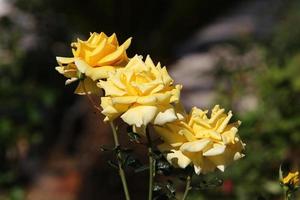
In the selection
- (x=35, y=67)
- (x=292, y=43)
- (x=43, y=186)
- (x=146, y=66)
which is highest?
(x=35, y=67)

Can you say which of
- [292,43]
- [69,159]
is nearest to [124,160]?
[292,43]

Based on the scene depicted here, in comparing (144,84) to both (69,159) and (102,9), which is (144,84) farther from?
(69,159)

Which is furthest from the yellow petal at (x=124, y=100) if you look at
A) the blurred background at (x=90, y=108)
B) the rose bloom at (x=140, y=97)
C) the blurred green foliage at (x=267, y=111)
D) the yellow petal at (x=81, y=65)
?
the blurred green foliage at (x=267, y=111)

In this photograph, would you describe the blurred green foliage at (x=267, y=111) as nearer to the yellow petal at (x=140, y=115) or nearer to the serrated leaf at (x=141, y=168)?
the serrated leaf at (x=141, y=168)

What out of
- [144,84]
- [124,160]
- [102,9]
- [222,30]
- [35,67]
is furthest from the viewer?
[222,30]

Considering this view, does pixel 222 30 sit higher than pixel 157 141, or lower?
higher

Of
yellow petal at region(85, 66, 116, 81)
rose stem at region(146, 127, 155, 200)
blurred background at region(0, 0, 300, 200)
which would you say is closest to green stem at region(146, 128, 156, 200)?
rose stem at region(146, 127, 155, 200)

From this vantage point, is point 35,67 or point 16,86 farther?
point 35,67

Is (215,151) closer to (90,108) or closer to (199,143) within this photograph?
(199,143)
